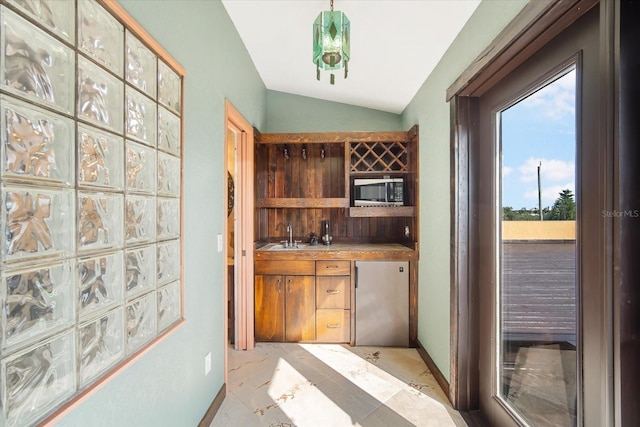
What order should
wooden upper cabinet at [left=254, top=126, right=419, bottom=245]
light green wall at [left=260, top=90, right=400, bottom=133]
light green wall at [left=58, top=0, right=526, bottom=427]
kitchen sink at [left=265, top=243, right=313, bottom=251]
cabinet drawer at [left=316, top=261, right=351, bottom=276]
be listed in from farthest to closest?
light green wall at [left=260, top=90, right=400, bottom=133], wooden upper cabinet at [left=254, top=126, right=419, bottom=245], kitchen sink at [left=265, top=243, right=313, bottom=251], cabinet drawer at [left=316, top=261, right=351, bottom=276], light green wall at [left=58, top=0, right=526, bottom=427]

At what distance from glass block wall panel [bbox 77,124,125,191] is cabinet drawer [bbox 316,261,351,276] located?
2.10 metres

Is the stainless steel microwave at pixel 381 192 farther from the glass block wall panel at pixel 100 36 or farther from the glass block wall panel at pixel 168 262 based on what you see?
the glass block wall panel at pixel 100 36

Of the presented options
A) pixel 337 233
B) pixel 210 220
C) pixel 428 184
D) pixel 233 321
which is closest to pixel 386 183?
pixel 428 184

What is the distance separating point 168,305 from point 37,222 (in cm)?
72

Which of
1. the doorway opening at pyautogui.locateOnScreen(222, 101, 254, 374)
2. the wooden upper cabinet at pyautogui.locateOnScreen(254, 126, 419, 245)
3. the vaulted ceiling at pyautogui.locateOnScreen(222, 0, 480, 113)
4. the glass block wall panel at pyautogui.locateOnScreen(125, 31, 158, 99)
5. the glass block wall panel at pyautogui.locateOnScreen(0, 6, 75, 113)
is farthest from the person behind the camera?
the wooden upper cabinet at pyautogui.locateOnScreen(254, 126, 419, 245)

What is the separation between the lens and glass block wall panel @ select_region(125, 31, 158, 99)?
107cm

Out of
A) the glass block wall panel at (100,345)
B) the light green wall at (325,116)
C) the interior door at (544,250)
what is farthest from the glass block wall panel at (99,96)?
the light green wall at (325,116)

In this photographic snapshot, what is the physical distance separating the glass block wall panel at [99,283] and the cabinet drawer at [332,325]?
2.17 meters

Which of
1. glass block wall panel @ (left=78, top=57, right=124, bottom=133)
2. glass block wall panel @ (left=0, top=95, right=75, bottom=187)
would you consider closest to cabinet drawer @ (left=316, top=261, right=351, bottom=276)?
glass block wall panel @ (left=78, top=57, right=124, bottom=133)

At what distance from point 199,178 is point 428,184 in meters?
1.90

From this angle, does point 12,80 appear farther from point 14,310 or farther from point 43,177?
point 14,310

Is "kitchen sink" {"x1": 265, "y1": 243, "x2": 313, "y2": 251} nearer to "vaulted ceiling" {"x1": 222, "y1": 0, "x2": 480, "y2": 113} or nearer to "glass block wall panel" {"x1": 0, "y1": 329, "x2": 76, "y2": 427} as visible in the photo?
"vaulted ceiling" {"x1": 222, "y1": 0, "x2": 480, "y2": 113}

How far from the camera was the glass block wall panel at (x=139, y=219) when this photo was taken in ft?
3.51

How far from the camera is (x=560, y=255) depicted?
50.4 inches
